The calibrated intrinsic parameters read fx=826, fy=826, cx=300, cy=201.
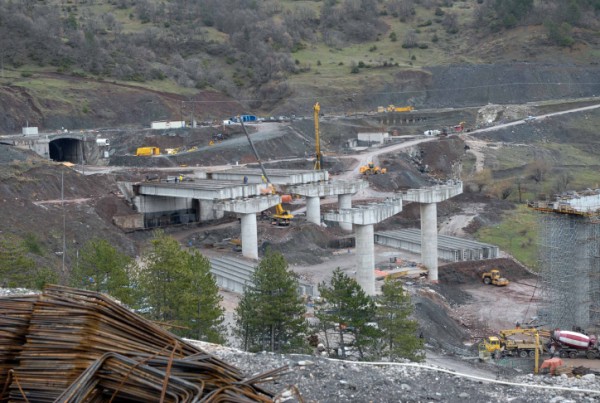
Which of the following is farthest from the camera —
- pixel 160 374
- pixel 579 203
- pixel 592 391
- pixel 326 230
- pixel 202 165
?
pixel 202 165

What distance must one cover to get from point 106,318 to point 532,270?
44.0 m

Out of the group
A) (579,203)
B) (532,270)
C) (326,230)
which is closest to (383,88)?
(326,230)

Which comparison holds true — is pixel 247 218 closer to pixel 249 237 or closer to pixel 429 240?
pixel 249 237

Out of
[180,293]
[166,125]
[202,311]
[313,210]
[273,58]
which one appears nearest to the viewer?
[202,311]

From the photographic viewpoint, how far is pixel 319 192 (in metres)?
55.1

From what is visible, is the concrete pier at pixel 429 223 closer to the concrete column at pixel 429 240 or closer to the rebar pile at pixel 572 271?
the concrete column at pixel 429 240

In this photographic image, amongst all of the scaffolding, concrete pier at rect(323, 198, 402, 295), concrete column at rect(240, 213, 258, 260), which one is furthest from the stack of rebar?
concrete column at rect(240, 213, 258, 260)

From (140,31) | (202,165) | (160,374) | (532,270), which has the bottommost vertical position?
(532,270)

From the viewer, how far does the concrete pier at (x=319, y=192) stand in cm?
5481

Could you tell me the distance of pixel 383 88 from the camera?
97.4 m

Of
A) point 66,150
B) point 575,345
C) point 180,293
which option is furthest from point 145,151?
point 180,293

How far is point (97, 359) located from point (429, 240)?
40.2m

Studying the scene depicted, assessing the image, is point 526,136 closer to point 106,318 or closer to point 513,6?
point 513,6

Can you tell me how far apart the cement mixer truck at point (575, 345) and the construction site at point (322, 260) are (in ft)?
0.20
